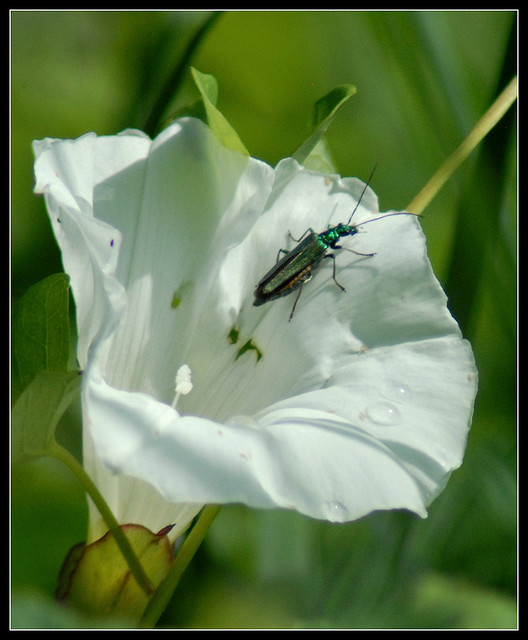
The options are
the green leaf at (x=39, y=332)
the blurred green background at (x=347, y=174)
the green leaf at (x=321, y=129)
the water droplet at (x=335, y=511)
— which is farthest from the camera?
the blurred green background at (x=347, y=174)

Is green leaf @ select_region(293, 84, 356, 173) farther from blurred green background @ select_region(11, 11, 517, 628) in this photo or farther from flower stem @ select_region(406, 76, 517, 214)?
blurred green background @ select_region(11, 11, 517, 628)

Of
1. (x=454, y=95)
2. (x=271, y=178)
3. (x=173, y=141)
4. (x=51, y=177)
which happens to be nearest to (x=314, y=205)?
(x=271, y=178)

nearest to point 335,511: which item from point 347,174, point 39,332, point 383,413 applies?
point 383,413

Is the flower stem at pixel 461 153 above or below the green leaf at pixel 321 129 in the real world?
below

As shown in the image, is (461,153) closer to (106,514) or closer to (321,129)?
(321,129)

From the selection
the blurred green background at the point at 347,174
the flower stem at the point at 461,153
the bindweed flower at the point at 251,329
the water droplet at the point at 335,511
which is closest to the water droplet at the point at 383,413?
the bindweed flower at the point at 251,329

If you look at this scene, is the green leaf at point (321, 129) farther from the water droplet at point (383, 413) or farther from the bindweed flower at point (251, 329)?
the water droplet at point (383, 413)

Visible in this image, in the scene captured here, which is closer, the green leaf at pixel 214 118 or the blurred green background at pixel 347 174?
the green leaf at pixel 214 118

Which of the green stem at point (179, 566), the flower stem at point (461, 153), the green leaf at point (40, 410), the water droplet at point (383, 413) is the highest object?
the flower stem at point (461, 153)

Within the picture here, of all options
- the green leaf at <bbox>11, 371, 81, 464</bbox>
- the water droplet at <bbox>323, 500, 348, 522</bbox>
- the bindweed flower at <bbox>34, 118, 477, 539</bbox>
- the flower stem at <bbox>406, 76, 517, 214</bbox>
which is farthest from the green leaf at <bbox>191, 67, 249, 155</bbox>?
the water droplet at <bbox>323, 500, 348, 522</bbox>
